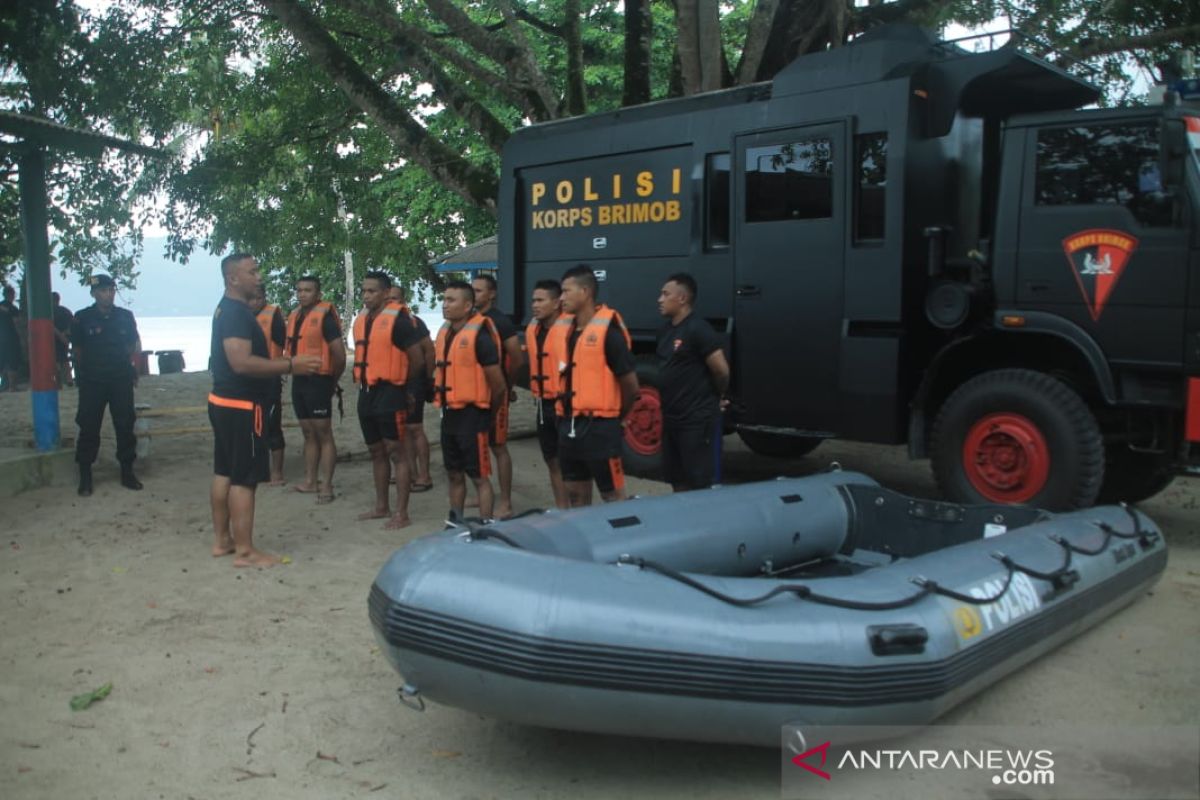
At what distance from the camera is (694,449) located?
6.15 metres

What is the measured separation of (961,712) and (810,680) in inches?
43.1

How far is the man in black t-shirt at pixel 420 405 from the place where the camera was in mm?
7762

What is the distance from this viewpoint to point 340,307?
3288 centimetres

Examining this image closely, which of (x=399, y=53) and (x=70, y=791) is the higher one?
(x=399, y=53)

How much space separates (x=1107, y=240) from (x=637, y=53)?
253 inches

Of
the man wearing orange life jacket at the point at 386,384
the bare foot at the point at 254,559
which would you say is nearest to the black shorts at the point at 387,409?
the man wearing orange life jacket at the point at 386,384

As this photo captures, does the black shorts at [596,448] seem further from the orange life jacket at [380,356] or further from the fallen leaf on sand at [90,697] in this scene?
the fallen leaf on sand at [90,697]

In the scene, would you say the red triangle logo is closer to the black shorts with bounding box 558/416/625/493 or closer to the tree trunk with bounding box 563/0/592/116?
the black shorts with bounding box 558/416/625/493

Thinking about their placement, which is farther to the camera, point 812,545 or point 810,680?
point 812,545

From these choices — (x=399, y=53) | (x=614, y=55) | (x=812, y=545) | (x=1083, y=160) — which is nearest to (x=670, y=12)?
Answer: (x=614, y=55)

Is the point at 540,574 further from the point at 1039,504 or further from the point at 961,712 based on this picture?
the point at 1039,504

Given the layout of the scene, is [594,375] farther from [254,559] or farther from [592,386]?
[254,559]

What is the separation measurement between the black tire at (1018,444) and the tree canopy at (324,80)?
151 inches

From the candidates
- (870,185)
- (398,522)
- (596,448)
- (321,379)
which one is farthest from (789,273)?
(321,379)
